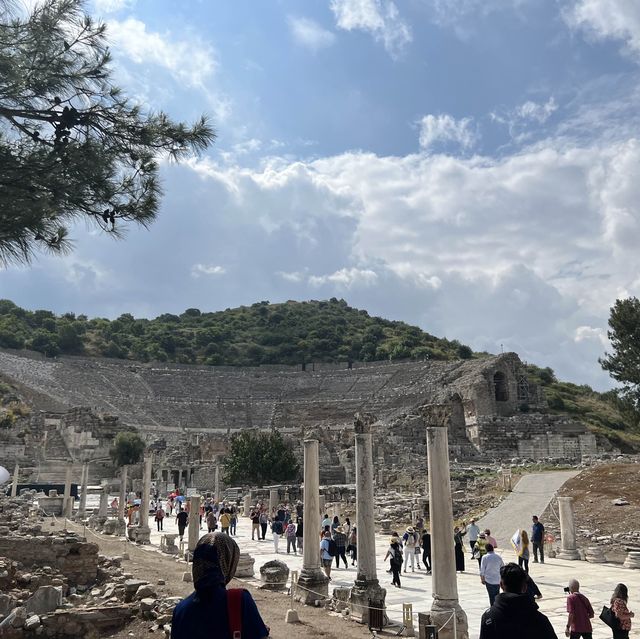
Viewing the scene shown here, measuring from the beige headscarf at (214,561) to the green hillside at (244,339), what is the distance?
213ft

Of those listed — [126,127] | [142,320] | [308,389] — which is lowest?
[126,127]

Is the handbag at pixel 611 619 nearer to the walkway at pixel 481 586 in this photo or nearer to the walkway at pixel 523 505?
the walkway at pixel 481 586

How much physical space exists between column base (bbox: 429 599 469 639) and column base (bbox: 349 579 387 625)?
61.4 inches

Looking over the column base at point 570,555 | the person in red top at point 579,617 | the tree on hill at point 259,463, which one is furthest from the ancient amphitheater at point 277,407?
the person in red top at point 579,617

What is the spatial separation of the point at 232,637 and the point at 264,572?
11.1 meters

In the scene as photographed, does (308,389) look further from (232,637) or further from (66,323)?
(232,637)

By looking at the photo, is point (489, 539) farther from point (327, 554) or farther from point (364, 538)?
point (327, 554)

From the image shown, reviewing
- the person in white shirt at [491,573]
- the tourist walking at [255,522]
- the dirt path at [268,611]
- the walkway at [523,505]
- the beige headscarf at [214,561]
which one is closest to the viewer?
the beige headscarf at [214,561]

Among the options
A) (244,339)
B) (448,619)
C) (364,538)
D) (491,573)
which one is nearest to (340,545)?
(364,538)

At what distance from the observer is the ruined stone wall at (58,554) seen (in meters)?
12.4

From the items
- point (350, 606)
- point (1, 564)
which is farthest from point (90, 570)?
point (350, 606)

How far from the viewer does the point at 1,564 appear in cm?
1092

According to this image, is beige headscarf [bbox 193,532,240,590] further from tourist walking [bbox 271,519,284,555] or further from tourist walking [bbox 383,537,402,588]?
tourist walking [bbox 271,519,284,555]

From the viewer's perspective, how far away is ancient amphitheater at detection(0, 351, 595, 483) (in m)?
46.4
